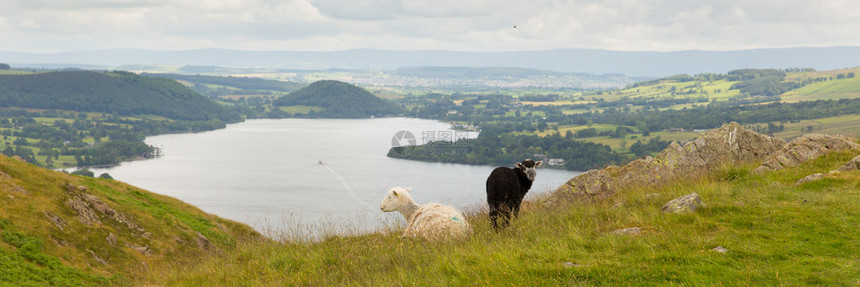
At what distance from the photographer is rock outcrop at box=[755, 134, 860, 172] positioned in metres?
12.1

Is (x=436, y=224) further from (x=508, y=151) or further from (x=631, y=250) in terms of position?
(x=508, y=151)

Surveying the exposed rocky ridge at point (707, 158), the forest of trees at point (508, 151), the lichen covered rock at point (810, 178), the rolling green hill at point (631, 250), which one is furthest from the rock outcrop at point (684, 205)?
the forest of trees at point (508, 151)

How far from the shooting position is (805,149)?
41.9ft

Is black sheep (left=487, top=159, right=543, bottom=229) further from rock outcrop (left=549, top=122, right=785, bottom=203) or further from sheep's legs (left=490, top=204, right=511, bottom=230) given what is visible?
rock outcrop (left=549, top=122, right=785, bottom=203)

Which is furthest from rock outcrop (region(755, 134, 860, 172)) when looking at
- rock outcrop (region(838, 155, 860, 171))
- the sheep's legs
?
the sheep's legs

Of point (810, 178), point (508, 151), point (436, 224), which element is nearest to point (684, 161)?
point (810, 178)

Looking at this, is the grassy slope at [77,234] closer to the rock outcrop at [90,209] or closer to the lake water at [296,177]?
the rock outcrop at [90,209]

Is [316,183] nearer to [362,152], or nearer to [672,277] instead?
[362,152]

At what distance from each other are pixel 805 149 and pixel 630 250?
8226 mm

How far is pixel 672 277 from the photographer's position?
5.96 m

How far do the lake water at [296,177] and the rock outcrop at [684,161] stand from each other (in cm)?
5142

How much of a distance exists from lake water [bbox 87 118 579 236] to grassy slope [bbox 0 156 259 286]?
40809 mm

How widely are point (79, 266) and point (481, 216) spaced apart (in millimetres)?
10659

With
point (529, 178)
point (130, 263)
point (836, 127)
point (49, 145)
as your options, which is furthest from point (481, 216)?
point (49, 145)
